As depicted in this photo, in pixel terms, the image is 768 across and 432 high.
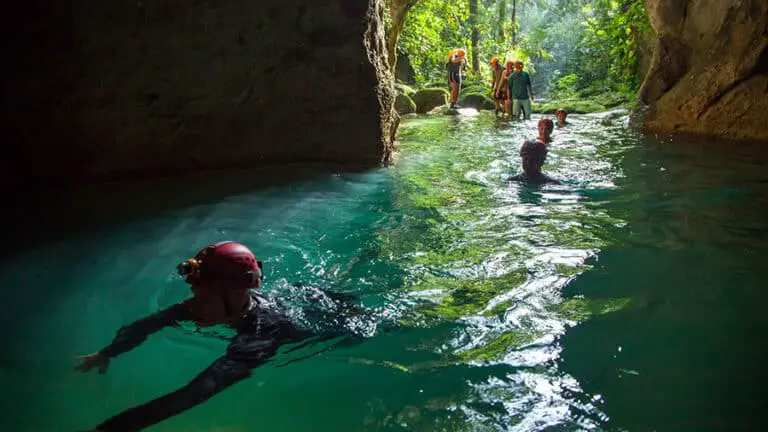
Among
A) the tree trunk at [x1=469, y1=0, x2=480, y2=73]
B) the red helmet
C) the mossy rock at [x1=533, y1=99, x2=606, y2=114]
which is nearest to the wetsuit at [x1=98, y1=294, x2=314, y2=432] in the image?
the red helmet

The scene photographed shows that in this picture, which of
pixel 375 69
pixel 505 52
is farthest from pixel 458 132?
pixel 505 52

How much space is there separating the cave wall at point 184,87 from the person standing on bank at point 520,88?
7.89 m

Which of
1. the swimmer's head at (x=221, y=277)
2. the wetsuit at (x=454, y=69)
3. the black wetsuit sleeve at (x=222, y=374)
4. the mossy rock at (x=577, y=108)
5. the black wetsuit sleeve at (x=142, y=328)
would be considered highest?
the wetsuit at (x=454, y=69)

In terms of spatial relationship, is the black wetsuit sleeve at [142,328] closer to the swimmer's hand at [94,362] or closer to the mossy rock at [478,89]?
the swimmer's hand at [94,362]

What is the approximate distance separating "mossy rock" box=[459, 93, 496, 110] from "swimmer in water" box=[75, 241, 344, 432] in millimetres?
18811

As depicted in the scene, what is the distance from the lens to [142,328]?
8.73 ft

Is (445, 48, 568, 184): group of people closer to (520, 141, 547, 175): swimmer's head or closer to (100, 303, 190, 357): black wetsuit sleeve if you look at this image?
(520, 141, 547, 175): swimmer's head

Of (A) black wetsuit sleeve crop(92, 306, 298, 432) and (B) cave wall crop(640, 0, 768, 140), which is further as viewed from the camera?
(B) cave wall crop(640, 0, 768, 140)

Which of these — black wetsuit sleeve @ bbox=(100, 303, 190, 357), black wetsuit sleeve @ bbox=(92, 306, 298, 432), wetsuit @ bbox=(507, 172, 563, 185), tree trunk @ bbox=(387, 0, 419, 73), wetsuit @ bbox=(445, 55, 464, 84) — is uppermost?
tree trunk @ bbox=(387, 0, 419, 73)

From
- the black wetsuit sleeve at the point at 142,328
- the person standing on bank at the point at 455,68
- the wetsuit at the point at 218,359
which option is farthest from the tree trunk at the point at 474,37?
the black wetsuit sleeve at the point at 142,328

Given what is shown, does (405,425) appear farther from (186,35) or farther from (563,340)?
(186,35)

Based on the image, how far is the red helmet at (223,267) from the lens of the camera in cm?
248

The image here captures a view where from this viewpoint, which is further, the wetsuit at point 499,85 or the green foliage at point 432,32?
the green foliage at point 432,32

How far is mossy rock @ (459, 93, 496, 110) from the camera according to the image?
67.4 feet
